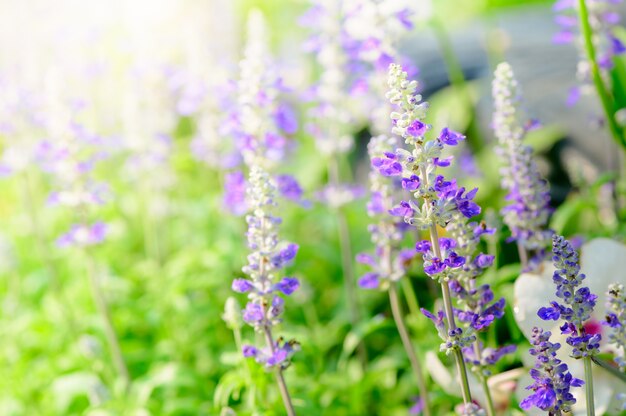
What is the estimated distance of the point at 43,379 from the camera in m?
4.15

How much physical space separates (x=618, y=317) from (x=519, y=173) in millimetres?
670

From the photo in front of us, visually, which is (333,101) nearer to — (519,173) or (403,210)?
(519,173)

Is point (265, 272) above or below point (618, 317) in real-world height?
above

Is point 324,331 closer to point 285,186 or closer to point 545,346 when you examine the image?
point 285,186

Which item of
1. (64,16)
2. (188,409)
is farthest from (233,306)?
(64,16)

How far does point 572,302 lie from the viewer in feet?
6.34

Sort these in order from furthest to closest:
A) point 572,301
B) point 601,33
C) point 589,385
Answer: point 601,33, point 589,385, point 572,301

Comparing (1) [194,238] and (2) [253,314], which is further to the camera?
(1) [194,238]

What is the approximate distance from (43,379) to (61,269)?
1.50m

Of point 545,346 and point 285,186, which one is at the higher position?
point 285,186

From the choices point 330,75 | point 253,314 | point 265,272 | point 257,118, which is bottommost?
point 253,314

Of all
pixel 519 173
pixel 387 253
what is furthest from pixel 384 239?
pixel 519 173

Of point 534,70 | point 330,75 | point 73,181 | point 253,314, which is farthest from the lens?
point 534,70

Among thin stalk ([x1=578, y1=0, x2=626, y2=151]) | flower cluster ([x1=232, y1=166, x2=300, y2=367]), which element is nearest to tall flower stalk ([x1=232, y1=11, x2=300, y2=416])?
flower cluster ([x1=232, y1=166, x2=300, y2=367])
